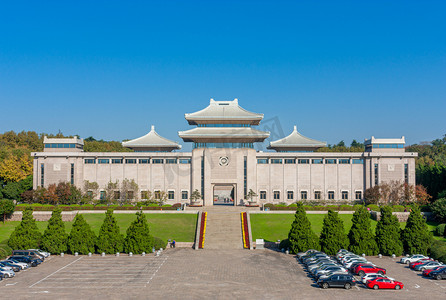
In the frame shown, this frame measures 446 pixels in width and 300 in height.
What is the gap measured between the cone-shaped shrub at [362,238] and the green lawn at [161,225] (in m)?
17.4

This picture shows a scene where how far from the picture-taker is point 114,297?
27828 mm

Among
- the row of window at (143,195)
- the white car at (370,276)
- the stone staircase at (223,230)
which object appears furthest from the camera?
the row of window at (143,195)

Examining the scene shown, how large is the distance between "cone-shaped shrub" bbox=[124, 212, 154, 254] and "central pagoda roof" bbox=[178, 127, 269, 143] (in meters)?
27.9

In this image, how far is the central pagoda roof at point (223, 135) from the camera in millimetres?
68312

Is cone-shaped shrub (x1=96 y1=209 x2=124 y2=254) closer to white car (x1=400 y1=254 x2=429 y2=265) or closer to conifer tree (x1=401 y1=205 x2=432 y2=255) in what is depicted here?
white car (x1=400 y1=254 x2=429 y2=265)

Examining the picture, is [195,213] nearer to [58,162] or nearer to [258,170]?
[258,170]

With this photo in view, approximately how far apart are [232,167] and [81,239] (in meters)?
32.6

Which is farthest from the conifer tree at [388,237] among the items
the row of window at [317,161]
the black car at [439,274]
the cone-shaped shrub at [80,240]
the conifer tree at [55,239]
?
the conifer tree at [55,239]

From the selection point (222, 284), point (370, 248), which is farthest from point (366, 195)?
point (222, 284)

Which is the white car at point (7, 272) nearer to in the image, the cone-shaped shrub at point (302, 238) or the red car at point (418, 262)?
the cone-shaped shrub at point (302, 238)

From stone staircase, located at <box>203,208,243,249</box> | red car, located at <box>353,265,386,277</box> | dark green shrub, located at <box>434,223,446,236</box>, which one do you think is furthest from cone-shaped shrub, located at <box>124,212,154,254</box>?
dark green shrub, located at <box>434,223,446,236</box>

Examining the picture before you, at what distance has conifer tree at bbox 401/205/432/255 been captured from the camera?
4053 centimetres

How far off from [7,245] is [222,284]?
23.8 meters

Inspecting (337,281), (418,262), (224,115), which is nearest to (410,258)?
(418,262)
